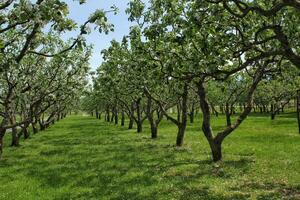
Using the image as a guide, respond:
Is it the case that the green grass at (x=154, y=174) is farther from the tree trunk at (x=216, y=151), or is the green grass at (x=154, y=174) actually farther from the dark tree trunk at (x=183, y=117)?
the dark tree trunk at (x=183, y=117)

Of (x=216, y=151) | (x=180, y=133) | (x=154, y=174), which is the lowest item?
(x=154, y=174)

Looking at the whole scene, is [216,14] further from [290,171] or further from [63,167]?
[63,167]

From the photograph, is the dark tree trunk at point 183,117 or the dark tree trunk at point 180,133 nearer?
the dark tree trunk at point 183,117

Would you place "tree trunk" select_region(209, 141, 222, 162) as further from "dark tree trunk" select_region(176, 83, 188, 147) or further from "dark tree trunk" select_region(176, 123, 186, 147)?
"dark tree trunk" select_region(176, 123, 186, 147)

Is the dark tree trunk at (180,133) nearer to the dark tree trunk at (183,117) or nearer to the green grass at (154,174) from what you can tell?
the dark tree trunk at (183,117)

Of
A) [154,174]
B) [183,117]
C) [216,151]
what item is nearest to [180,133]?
[183,117]

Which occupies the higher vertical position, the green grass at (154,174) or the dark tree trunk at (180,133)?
the dark tree trunk at (180,133)

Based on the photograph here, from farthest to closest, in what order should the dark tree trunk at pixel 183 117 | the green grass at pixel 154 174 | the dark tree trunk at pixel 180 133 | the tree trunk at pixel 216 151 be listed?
1. the dark tree trunk at pixel 180 133
2. the dark tree trunk at pixel 183 117
3. the tree trunk at pixel 216 151
4. the green grass at pixel 154 174

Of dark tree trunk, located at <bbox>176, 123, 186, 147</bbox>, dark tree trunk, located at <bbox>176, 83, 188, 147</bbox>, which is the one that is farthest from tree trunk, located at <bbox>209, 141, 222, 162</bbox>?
dark tree trunk, located at <bbox>176, 123, 186, 147</bbox>

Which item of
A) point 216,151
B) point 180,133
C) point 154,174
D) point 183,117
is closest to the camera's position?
point 154,174

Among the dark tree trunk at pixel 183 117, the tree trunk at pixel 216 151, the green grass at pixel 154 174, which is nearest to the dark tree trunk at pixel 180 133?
the dark tree trunk at pixel 183 117

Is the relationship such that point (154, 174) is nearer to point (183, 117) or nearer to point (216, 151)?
point (216, 151)

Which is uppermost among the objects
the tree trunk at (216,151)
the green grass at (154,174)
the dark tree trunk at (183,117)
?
the dark tree trunk at (183,117)

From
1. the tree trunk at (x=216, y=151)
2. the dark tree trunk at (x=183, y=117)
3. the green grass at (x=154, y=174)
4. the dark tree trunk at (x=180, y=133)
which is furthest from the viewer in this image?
the dark tree trunk at (x=180, y=133)
